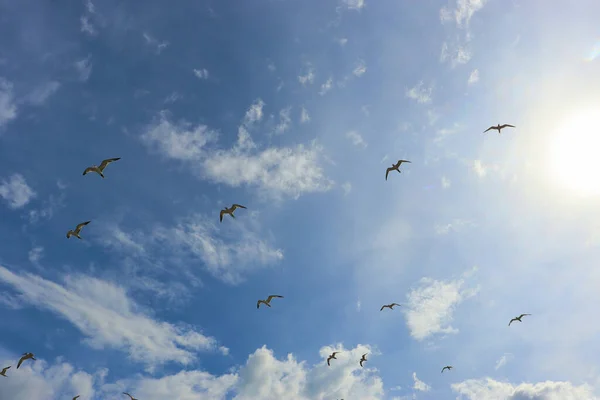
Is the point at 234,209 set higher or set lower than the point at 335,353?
higher

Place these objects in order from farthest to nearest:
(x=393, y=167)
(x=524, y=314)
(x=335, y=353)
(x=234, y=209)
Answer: (x=335, y=353) → (x=524, y=314) → (x=393, y=167) → (x=234, y=209)

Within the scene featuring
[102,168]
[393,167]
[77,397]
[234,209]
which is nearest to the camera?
[102,168]

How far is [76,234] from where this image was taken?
6544 centimetres

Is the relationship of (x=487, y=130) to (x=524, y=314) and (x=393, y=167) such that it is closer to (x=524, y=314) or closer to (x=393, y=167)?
(x=393, y=167)

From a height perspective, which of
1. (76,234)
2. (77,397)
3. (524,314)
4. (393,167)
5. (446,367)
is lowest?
(77,397)

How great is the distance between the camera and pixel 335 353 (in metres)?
91.4

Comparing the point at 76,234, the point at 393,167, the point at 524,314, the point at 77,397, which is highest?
the point at 393,167

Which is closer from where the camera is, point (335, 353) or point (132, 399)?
point (132, 399)

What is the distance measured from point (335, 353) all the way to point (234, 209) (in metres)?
49.4

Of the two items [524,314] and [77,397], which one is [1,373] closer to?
[77,397]

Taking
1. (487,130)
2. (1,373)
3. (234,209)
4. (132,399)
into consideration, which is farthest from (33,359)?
(487,130)

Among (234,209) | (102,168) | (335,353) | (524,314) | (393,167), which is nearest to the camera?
(102,168)

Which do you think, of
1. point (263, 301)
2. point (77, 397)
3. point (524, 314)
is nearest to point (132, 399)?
point (77, 397)

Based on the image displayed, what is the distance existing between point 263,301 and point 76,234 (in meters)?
36.9
